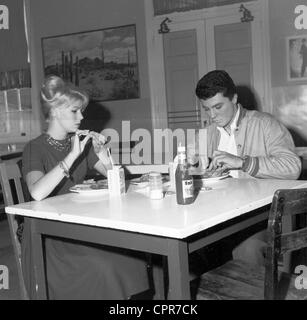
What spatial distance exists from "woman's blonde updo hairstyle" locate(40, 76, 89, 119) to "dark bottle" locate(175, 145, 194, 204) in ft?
3.10

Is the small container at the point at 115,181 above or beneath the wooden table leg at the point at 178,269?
above

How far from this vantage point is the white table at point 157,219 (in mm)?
1438

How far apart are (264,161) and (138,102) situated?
15.3 feet

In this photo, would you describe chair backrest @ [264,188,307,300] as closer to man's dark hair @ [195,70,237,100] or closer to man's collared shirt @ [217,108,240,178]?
man's collared shirt @ [217,108,240,178]

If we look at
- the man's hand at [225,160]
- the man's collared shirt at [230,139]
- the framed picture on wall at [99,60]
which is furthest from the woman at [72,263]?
the framed picture on wall at [99,60]

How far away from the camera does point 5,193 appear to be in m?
2.11

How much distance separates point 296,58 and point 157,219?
16.3 feet

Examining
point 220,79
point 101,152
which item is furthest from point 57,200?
point 220,79

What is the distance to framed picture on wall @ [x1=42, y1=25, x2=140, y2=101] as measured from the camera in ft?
22.6

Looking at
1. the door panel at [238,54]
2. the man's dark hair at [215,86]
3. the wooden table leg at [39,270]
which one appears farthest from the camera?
the door panel at [238,54]

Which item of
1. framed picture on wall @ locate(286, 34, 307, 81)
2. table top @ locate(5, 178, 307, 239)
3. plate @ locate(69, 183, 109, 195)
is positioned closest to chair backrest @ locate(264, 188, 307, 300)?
table top @ locate(5, 178, 307, 239)

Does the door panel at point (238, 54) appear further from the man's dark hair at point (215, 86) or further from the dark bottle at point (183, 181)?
the dark bottle at point (183, 181)

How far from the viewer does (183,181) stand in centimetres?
175

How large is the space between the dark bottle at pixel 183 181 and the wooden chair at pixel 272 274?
36 cm
